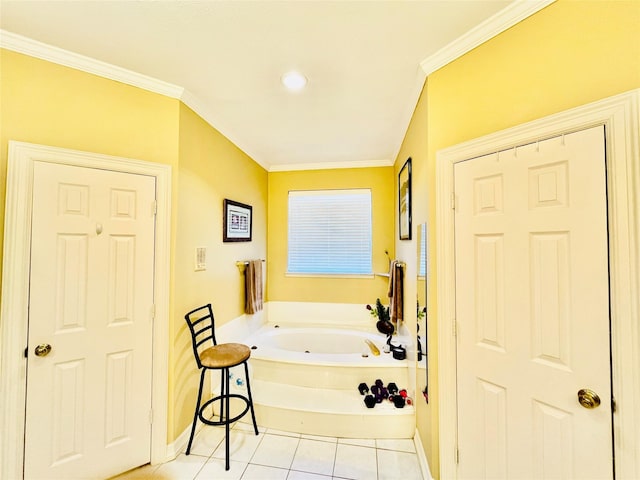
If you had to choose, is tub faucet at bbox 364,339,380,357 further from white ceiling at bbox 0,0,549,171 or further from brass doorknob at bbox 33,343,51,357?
brass doorknob at bbox 33,343,51,357

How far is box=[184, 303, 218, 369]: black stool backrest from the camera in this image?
71.5 inches

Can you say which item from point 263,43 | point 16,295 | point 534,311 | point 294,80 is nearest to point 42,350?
point 16,295

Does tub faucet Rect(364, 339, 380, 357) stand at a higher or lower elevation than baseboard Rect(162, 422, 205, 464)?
higher

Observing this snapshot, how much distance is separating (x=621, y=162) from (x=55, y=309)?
8.74 ft

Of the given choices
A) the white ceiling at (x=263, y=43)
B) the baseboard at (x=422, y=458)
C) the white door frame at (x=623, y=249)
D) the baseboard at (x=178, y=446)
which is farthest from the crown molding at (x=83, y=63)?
the baseboard at (x=422, y=458)

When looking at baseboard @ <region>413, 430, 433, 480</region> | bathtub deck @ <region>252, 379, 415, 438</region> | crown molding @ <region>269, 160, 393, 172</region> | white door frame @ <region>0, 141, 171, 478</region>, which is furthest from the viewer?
crown molding @ <region>269, 160, 393, 172</region>

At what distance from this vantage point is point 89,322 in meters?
1.50

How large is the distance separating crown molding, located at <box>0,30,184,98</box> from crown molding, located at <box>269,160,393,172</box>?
72.7 inches

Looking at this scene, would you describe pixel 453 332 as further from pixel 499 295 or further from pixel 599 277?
pixel 599 277

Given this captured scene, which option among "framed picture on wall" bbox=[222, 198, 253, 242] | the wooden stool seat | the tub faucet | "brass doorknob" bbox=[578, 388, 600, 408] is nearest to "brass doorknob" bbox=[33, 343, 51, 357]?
the wooden stool seat

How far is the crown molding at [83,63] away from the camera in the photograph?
1311 mm

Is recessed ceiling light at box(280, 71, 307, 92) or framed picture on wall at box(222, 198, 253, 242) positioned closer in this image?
recessed ceiling light at box(280, 71, 307, 92)

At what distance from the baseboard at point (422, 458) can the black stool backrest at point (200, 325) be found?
1625 millimetres

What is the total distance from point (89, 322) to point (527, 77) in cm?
261
